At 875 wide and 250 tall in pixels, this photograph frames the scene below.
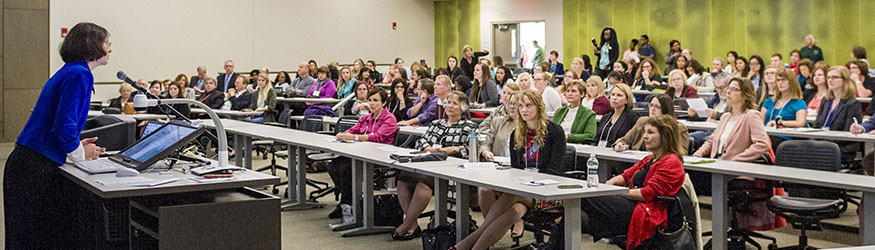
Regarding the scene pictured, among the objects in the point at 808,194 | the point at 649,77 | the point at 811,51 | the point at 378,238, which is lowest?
the point at 378,238

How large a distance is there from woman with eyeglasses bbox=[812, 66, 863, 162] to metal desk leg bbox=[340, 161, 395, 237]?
4150 millimetres

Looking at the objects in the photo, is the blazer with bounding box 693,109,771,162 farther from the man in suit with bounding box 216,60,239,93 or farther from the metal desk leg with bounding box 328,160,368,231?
the man in suit with bounding box 216,60,239,93

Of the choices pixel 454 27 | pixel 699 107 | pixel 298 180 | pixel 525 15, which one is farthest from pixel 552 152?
pixel 454 27

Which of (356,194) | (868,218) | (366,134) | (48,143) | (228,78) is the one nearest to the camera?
(48,143)

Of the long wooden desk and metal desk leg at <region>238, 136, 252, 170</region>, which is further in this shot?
metal desk leg at <region>238, 136, 252, 170</region>

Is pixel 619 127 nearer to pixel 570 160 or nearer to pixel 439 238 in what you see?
pixel 570 160

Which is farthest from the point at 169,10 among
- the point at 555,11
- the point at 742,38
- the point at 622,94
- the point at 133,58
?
the point at 622,94

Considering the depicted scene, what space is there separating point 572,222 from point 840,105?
14.5ft

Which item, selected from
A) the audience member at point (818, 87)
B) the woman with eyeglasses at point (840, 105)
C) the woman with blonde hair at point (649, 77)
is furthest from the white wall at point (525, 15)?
the woman with eyeglasses at point (840, 105)

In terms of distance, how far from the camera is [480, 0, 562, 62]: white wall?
20.4 metres

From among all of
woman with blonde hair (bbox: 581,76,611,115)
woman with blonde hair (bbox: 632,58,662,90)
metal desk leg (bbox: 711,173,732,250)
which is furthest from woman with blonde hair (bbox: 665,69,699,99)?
metal desk leg (bbox: 711,173,732,250)

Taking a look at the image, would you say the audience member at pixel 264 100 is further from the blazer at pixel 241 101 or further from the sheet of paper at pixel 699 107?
the sheet of paper at pixel 699 107

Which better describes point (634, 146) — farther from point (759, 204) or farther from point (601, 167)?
point (759, 204)

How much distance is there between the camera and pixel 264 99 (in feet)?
40.9
